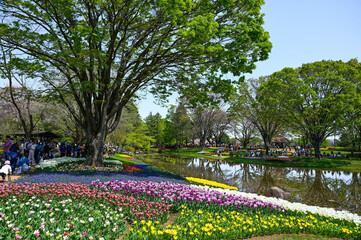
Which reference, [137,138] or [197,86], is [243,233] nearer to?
[197,86]

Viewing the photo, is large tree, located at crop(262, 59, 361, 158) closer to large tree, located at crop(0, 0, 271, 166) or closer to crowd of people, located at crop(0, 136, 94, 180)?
large tree, located at crop(0, 0, 271, 166)

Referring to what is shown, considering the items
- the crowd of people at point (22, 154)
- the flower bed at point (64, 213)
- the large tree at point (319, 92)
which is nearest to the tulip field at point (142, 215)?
the flower bed at point (64, 213)

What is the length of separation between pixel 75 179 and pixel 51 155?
17554 mm

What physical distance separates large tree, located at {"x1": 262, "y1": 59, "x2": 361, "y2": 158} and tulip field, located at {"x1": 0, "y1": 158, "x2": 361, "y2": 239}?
2385 cm

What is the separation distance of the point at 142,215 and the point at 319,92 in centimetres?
3117

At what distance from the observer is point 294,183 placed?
17.0 metres

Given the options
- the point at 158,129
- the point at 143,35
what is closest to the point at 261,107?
the point at 143,35

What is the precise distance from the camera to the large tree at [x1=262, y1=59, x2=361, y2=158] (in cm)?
2748

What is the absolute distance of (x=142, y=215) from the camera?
5.71 meters

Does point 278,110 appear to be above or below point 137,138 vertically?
above

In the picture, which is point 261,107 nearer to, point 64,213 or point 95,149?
point 95,149

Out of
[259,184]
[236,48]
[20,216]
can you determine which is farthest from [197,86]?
[20,216]

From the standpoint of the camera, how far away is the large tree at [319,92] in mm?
27484

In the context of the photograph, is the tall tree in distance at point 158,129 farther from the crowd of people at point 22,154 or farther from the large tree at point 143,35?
the large tree at point 143,35
